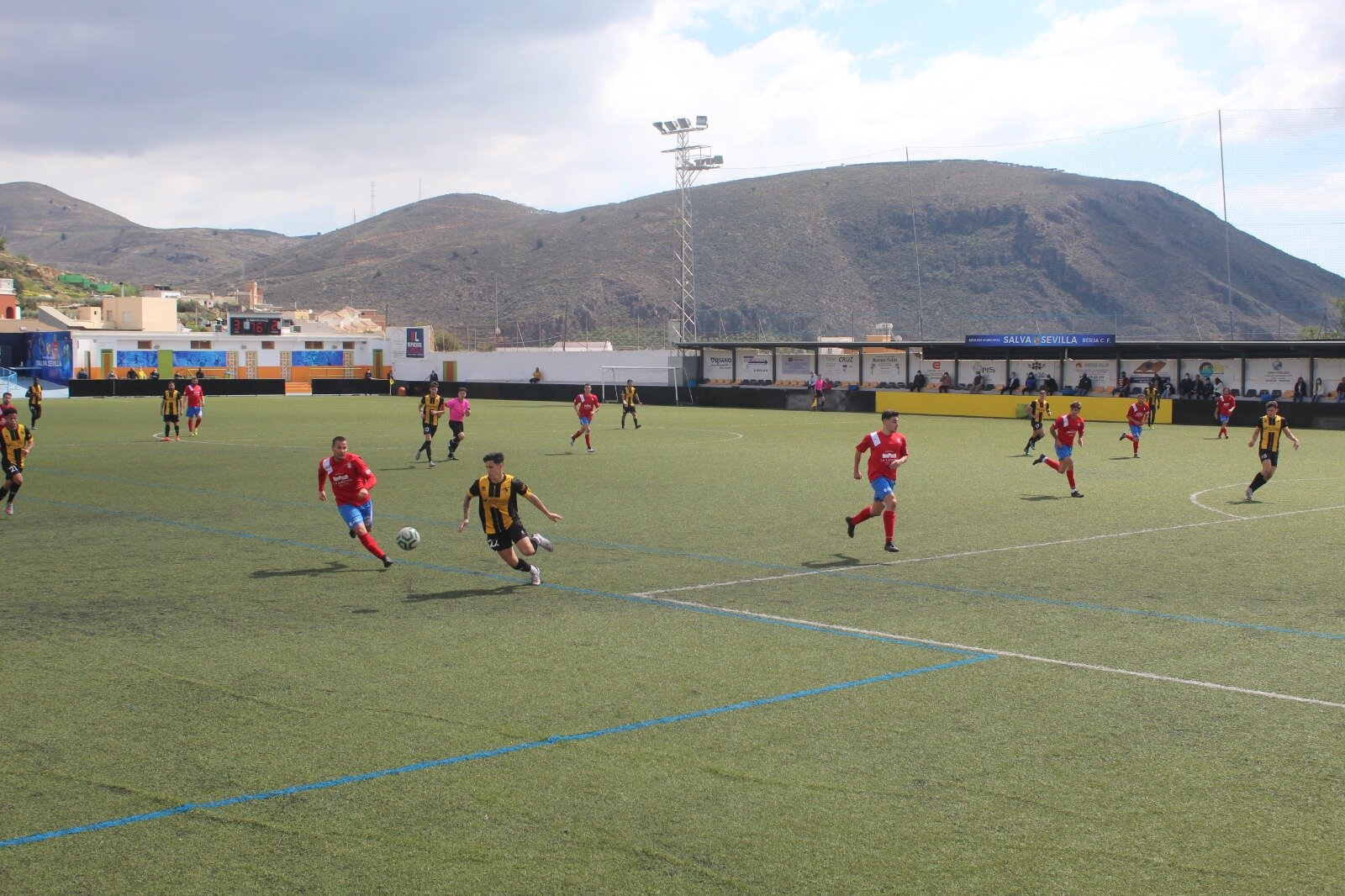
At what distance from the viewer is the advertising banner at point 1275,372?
47750 mm

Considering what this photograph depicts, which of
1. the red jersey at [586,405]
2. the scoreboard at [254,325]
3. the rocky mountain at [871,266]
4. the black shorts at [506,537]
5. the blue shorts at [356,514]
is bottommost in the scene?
the black shorts at [506,537]

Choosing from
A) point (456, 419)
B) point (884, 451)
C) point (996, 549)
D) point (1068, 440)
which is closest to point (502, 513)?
point (884, 451)

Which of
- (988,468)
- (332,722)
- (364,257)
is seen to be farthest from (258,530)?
(364,257)

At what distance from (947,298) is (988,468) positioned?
268 ft

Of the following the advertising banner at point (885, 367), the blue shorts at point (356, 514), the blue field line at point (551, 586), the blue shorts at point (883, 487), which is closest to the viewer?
the blue field line at point (551, 586)

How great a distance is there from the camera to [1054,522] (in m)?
18.5

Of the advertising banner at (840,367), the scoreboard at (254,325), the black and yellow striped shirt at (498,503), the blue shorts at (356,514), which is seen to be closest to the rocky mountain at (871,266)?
the advertising banner at (840,367)

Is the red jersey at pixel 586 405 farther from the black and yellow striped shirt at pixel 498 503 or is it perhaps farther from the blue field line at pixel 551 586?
the black and yellow striped shirt at pixel 498 503

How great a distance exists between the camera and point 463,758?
7.26 meters

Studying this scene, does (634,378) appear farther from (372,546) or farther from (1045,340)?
(372,546)

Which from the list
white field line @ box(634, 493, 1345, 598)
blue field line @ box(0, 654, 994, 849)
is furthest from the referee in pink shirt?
blue field line @ box(0, 654, 994, 849)

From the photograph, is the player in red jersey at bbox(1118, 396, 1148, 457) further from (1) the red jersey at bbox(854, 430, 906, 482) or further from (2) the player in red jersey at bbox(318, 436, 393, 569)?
(2) the player in red jersey at bbox(318, 436, 393, 569)

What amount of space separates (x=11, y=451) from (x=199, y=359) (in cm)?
7209

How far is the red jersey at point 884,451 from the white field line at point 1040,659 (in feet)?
14.7
